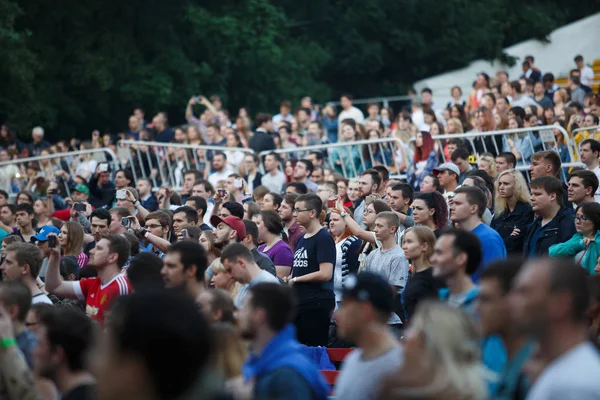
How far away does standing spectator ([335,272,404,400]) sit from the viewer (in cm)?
552

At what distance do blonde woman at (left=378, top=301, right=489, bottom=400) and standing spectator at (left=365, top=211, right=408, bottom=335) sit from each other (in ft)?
15.7

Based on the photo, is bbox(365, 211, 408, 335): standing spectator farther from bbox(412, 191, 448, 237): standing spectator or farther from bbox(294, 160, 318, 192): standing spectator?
bbox(294, 160, 318, 192): standing spectator

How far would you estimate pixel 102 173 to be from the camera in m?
17.5

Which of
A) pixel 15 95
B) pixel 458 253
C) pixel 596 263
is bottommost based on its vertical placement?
pixel 596 263

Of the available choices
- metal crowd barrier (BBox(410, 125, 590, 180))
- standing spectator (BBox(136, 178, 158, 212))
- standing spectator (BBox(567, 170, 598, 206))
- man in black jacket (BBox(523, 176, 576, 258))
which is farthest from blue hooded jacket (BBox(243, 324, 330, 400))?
metal crowd barrier (BBox(410, 125, 590, 180))

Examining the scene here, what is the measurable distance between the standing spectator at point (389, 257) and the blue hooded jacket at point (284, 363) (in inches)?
160

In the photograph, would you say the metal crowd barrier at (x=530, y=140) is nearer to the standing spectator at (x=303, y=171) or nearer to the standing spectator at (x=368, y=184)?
the standing spectator at (x=303, y=171)

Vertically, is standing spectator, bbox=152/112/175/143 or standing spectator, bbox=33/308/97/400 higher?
standing spectator, bbox=152/112/175/143

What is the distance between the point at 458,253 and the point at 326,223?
228 inches

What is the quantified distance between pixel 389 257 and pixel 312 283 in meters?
0.84

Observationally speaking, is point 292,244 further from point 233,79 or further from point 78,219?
point 233,79

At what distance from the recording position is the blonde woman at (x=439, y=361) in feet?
15.0

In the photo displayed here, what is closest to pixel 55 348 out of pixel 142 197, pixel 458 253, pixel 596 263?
pixel 458 253

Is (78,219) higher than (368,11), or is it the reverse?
Answer: (368,11)
